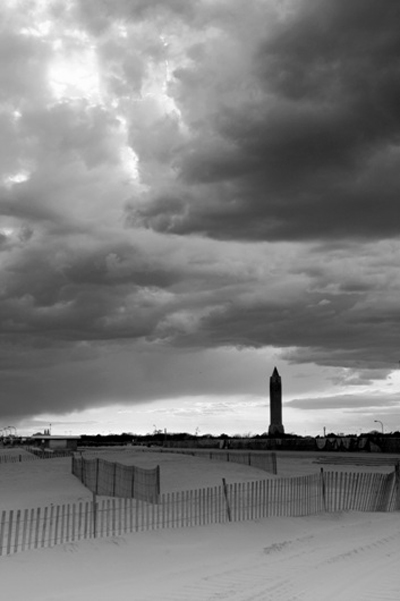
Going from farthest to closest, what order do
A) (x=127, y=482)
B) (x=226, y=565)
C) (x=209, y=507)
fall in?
(x=127, y=482)
(x=209, y=507)
(x=226, y=565)

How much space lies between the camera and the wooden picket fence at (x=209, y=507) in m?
21.0

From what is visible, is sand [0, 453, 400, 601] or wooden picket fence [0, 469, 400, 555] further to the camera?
wooden picket fence [0, 469, 400, 555]

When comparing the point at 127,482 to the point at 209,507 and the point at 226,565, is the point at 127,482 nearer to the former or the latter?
the point at 209,507

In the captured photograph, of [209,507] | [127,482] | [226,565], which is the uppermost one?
[127,482]

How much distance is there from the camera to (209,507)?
2567 centimetres

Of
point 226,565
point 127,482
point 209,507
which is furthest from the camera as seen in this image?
point 127,482

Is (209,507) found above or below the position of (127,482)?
below

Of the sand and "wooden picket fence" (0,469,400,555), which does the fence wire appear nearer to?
"wooden picket fence" (0,469,400,555)

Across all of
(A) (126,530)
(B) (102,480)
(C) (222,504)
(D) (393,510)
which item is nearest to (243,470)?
(B) (102,480)

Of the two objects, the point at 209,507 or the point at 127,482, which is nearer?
the point at 209,507

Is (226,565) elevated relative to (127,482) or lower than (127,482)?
lower

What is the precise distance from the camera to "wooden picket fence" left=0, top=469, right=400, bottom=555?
21.0 metres

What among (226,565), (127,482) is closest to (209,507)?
(226,565)

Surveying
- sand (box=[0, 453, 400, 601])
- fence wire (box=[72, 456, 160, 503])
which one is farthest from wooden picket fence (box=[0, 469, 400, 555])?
fence wire (box=[72, 456, 160, 503])
